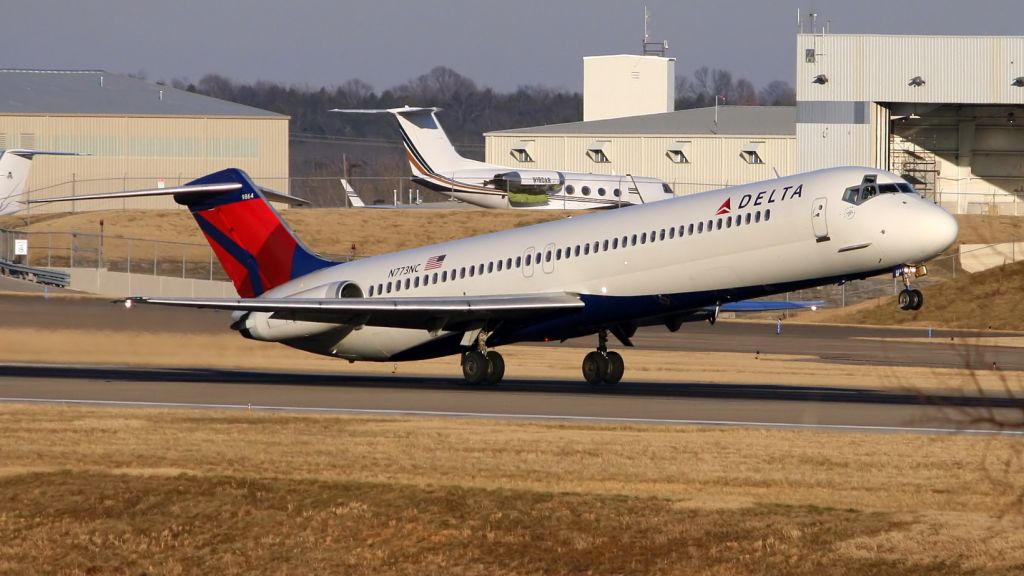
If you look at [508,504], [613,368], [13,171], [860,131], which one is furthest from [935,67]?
[508,504]

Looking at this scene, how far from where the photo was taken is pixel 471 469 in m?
22.8

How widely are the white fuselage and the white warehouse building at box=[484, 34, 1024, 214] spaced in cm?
4772

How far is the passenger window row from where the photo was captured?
3338 centimetres

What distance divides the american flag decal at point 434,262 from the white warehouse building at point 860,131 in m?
47.3

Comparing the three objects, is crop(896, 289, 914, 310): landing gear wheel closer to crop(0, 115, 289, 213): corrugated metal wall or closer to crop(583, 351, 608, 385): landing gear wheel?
crop(583, 351, 608, 385): landing gear wheel

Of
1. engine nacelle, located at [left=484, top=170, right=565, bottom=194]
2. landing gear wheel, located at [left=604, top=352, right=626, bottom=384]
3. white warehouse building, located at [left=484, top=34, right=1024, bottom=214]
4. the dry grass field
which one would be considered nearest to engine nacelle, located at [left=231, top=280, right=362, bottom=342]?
landing gear wheel, located at [left=604, top=352, right=626, bottom=384]

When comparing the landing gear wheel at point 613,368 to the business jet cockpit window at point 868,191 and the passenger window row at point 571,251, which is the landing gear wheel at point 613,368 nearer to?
the passenger window row at point 571,251

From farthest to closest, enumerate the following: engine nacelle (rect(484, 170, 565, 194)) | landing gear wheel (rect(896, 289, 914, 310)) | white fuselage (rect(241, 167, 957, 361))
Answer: engine nacelle (rect(484, 170, 565, 194)), white fuselage (rect(241, 167, 957, 361)), landing gear wheel (rect(896, 289, 914, 310))

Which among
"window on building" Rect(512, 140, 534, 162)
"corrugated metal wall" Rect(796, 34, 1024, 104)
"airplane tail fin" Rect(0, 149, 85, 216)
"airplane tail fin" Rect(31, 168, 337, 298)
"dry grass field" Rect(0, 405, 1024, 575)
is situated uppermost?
"corrugated metal wall" Rect(796, 34, 1024, 104)

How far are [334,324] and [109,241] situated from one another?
40470 mm

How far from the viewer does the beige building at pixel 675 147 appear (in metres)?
98.1

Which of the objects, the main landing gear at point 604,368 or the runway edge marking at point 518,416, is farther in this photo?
the main landing gear at point 604,368

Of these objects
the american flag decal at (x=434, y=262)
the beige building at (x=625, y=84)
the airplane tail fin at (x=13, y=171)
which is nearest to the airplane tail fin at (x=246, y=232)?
the american flag decal at (x=434, y=262)

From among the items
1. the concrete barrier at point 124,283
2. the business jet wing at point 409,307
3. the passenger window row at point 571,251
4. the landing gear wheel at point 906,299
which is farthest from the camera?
the concrete barrier at point 124,283
